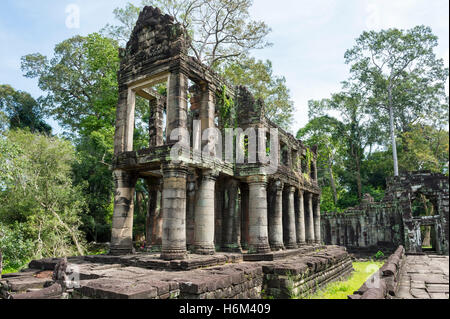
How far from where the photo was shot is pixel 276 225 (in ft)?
40.4

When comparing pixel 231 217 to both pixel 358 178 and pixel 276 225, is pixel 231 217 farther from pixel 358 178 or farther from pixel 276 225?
pixel 358 178

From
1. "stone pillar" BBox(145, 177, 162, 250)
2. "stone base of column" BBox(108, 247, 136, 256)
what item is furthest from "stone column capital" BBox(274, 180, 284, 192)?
"stone base of column" BBox(108, 247, 136, 256)

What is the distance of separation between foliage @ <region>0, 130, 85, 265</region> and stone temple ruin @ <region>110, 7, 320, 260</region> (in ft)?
19.4

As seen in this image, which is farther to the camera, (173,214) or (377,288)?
(173,214)

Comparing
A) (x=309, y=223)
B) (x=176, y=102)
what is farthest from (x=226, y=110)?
(x=309, y=223)

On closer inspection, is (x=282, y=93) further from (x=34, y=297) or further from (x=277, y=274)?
(x=34, y=297)

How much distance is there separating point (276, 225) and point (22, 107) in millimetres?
27151

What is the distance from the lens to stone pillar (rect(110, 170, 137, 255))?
1023 centimetres

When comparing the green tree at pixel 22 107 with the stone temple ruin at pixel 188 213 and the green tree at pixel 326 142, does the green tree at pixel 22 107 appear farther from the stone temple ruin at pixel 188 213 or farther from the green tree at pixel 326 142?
the green tree at pixel 326 142

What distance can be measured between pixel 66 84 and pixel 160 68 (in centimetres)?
1688

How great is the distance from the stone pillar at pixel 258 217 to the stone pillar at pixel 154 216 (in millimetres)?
3735

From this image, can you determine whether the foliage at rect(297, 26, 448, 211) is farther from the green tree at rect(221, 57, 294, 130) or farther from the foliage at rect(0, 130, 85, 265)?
the foliage at rect(0, 130, 85, 265)

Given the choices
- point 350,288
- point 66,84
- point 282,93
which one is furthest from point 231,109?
point 66,84

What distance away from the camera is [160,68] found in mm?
10188
